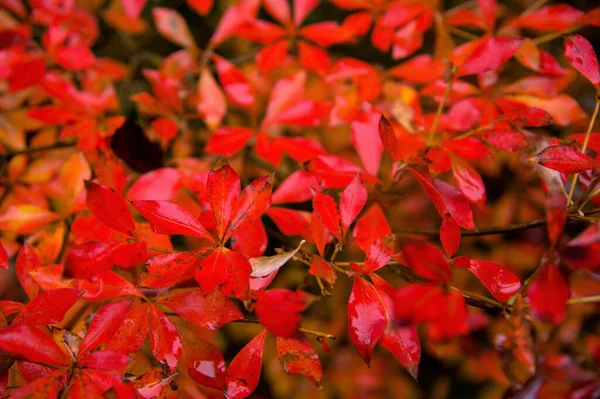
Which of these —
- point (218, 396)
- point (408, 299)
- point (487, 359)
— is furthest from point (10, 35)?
point (487, 359)

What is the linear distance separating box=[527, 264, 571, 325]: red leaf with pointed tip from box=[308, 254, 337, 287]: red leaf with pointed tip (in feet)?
0.70

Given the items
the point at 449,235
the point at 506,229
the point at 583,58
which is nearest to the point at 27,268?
the point at 449,235

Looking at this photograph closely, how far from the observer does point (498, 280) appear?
521mm

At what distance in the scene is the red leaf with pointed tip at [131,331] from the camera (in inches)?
20.3

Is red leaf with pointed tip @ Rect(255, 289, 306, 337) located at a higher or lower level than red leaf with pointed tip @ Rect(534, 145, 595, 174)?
lower

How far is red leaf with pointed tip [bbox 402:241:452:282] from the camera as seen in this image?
0.43 m

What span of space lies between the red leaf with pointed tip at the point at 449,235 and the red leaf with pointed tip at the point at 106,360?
390mm

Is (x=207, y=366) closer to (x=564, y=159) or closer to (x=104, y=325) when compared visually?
(x=104, y=325)

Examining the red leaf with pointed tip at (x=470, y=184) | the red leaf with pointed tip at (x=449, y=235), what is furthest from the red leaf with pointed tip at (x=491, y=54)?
the red leaf with pointed tip at (x=449, y=235)

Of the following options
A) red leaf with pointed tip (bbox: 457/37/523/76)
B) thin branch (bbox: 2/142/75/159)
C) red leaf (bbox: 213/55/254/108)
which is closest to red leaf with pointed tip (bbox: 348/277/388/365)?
red leaf with pointed tip (bbox: 457/37/523/76)

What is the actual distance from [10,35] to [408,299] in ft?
3.15

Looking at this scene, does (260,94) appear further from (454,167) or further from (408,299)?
(408,299)

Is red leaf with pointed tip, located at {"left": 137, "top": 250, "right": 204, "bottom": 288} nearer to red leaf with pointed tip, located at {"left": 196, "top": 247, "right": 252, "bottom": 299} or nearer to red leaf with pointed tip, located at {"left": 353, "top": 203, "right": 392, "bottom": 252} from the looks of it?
red leaf with pointed tip, located at {"left": 196, "top": 247, "right": 252, "bottom": 299}

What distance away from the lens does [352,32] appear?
87cm
